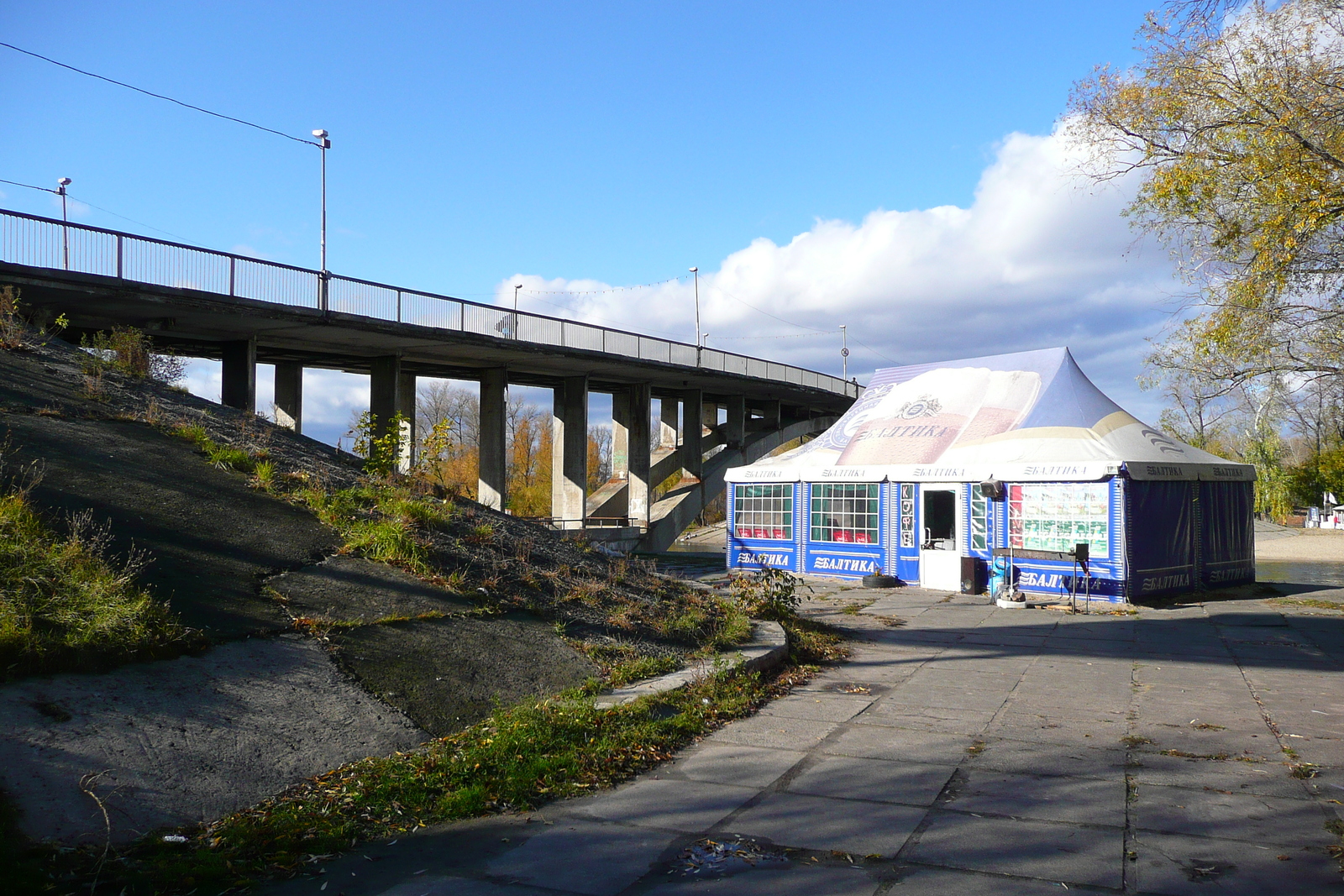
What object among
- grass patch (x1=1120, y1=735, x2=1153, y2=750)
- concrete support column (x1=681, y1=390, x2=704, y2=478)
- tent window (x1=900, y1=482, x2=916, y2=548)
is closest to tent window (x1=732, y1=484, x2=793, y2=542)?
tent window (x1=900, y1=482, x2=916, y2=548)

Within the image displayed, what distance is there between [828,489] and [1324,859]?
16214 mm

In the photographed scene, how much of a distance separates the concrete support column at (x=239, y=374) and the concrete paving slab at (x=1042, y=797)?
78.5ft

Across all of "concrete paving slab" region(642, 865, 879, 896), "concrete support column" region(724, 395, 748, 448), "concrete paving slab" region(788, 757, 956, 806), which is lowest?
"concrete paving slab" region(788, 757, 956, 806)

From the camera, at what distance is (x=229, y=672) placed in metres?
5.91

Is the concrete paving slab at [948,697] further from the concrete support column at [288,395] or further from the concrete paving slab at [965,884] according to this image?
the concrete support column at [288,395]

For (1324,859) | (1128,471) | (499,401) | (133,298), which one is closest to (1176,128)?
(1128,471)

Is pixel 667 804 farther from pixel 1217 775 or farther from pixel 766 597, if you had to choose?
pixel 766 597

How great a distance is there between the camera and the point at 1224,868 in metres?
4.53

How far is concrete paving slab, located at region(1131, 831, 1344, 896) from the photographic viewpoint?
14.0 ft

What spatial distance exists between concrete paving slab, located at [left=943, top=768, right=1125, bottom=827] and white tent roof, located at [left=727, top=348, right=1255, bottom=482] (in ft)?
38.4

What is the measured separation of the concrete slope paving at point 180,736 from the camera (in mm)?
4469

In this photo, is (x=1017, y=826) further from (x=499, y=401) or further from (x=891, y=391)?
(x=499, y=401)

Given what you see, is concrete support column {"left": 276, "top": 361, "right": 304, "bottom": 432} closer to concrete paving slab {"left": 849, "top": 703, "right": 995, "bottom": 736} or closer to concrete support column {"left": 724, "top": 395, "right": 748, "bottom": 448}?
concrete support column {"left": 724, "top": 395, "right": 748, "bottom": 448}

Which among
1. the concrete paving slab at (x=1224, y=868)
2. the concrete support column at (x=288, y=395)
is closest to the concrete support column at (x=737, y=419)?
the concrete support column at (x=288, y=395)
